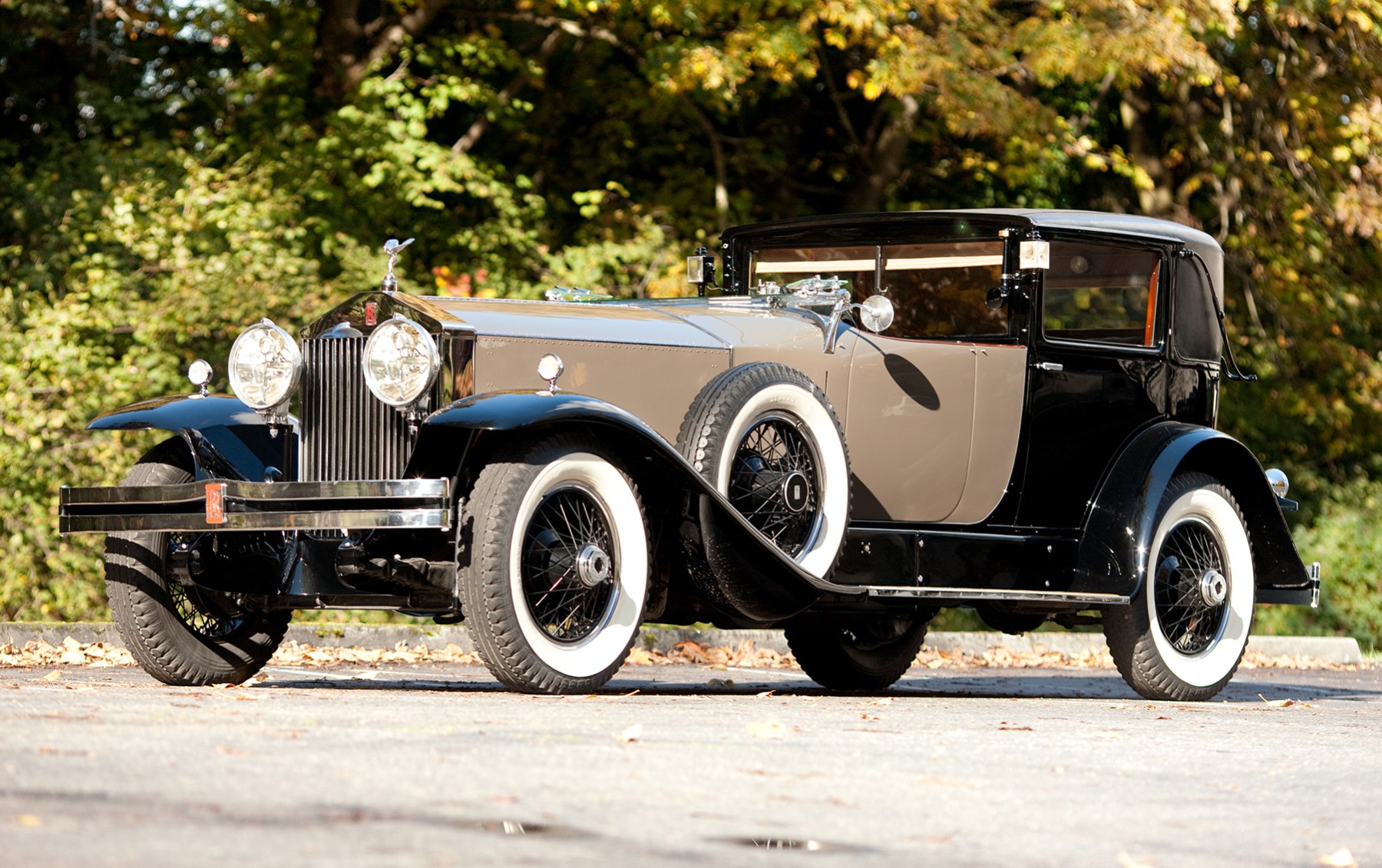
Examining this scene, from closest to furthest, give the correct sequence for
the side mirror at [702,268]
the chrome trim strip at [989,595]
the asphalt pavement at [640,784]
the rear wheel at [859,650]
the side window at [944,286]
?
1. the asphalt pavement at [640,784]
2. the chrome trim strip at [989,595]
3. the side window at [944,286]
4. the rear wheel at [859,650]
5. the side mirror at [702,268]

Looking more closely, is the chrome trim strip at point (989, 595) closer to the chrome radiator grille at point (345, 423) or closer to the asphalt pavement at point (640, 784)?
the asphalt pavement at point (640, 784)

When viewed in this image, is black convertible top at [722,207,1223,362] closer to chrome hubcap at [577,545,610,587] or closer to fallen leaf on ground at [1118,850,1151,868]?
chrome hubcap at [577,545,610,587]

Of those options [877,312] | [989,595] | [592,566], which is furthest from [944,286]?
[592,566]

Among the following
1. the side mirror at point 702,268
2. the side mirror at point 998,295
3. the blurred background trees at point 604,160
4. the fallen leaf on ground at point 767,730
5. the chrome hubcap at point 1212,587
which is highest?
the blurred background trees at point 604,160

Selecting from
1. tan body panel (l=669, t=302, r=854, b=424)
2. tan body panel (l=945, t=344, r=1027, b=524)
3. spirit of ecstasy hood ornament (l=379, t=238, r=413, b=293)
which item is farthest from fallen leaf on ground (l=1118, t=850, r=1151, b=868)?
tan body panel (l=945, t=344, r=1027, b=524)

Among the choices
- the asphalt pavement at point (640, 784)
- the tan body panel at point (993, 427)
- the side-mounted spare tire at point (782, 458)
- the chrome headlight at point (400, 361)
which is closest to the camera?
the asphalt pavement at point (640, 784)

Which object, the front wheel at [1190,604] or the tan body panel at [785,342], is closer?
the tan body panel at [785,342]

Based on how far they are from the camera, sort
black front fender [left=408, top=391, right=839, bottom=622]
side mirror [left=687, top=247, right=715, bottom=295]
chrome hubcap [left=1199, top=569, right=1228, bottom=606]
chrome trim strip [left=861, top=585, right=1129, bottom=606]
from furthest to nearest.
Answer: side mirror [left=687, top=247, right=715, bottom=295] < chrome hubcap [left=1199, top=569, right=1228, bottom=606] < chrome trim strip [left=861, top=585, right=1129, bottom=606] < black front fender [left=408, top=391, right=839, bottom=622]

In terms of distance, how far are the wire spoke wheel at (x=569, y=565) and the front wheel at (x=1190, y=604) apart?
266 cm

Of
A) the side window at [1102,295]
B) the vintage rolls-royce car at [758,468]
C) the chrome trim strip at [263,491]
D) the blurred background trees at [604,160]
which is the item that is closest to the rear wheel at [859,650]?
the vintage rolls-royce car at [758,468]

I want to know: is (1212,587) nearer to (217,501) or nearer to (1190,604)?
(1190,604)

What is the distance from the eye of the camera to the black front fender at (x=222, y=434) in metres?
7.08

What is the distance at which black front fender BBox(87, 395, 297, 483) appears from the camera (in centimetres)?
708

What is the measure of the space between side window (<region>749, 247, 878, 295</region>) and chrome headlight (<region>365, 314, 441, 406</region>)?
2.53 metres
